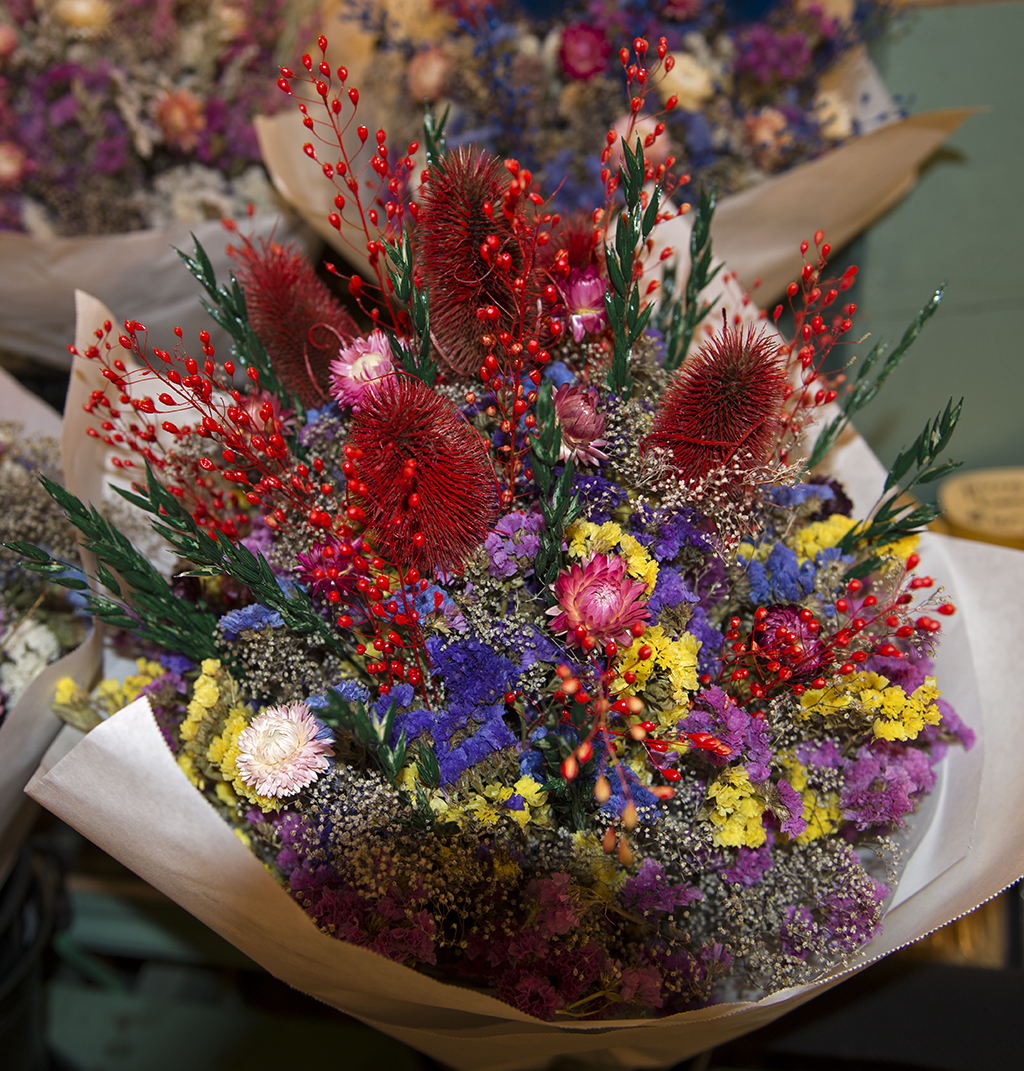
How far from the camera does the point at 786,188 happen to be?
1411mm

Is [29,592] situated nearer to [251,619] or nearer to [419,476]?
[251,619]

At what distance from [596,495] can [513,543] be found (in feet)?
0.30

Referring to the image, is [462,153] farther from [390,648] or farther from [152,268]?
[152,268]

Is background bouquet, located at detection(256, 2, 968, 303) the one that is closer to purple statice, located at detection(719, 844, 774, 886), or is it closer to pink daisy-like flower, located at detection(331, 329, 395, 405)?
pink daisy-like flower, located at detection(331, 329, 395, 405)

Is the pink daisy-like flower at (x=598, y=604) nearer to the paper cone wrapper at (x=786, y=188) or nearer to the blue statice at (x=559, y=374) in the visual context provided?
the blue statice at (x=559, y=374)

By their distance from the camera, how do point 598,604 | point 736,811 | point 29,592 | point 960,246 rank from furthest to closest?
point 960,246, point 29,592, point 736,811, point 598,604

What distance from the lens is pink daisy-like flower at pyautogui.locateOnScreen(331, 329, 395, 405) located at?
0.75 metres

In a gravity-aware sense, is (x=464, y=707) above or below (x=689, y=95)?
below

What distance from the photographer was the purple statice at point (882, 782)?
2.43ft

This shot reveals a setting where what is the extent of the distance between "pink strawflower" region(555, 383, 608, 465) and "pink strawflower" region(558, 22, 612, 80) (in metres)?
1.10

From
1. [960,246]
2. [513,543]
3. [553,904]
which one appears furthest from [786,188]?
[553,904]

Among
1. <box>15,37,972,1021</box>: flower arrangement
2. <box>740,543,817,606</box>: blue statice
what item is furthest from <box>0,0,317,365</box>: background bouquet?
<box>740,543,817,606</box>: blue statice

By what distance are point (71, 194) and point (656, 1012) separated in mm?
1797

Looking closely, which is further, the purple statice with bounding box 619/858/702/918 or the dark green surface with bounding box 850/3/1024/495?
the dark green surface with bounding box 850/3/1024/495
